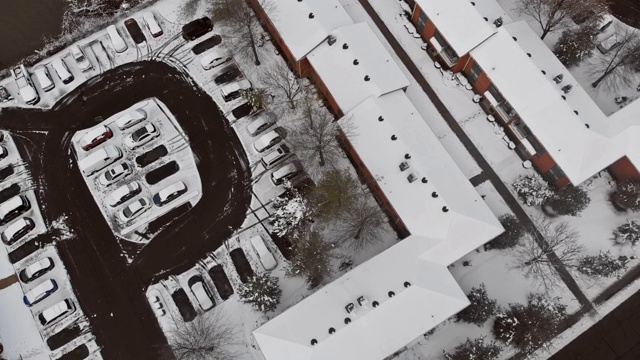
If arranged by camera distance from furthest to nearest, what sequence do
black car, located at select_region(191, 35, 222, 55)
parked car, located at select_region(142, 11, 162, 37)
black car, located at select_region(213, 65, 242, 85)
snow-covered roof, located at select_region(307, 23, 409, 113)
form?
black car, located at select_region(191, 35, 222, 55) < parked car, located at select_region(142, 11, 162, 37) < black car, located at select_region(213, 65, 242, 85) < snow-covered roof, located at select_region(307, 23, 409, 113)

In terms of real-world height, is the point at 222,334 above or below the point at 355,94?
below

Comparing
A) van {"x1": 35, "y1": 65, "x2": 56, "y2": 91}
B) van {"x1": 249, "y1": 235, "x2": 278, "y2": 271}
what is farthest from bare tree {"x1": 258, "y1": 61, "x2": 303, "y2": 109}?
van {"x1": 35, "y1": 65, "x2": 56, "y2": 91}

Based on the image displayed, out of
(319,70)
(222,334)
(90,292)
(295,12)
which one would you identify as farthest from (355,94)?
(90,292)

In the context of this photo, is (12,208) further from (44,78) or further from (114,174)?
(44,78)

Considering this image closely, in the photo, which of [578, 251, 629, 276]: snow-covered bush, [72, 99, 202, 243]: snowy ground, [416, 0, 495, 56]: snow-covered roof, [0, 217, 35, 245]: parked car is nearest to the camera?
[578, 251, 629, 276]: snow-covered bush

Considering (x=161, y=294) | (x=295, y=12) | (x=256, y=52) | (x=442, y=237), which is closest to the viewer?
(x=442, y=237)

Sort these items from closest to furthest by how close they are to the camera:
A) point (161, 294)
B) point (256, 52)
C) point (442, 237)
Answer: point (442, 237)
point (161, 294)
point (256, 52)

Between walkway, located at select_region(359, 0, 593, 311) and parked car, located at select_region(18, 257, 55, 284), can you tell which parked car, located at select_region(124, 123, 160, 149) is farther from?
walkway, located at select_region(359, 0, 593, 311)

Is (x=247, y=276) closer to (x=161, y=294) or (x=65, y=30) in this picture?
(x=161, y=294)
